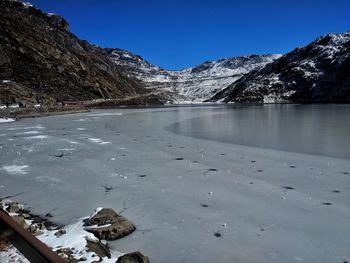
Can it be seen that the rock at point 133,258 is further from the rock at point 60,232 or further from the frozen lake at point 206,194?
the rock at point 60,232

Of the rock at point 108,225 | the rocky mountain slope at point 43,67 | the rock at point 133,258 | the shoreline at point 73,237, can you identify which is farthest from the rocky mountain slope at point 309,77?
the rock at point 133,258

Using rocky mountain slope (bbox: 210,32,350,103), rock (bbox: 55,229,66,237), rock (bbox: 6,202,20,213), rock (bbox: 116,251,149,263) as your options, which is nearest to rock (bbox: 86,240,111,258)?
rock (bbox: 116,251,149,263)

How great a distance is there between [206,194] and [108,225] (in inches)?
105

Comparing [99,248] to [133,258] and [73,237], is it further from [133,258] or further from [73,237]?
[133,258]

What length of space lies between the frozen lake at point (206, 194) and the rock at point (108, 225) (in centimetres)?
16

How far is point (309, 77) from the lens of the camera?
151500 millimetres

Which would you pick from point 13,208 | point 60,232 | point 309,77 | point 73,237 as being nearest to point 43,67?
point 13,208

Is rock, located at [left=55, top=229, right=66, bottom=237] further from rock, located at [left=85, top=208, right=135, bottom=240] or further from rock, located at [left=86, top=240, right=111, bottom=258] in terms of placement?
rock, located at [left=86, top=240, right=111, bottom=258]

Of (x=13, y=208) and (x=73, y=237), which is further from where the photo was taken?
(x=13, y=208)

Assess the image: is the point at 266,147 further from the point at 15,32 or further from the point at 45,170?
the point at 15,32

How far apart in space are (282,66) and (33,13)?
125072 millimetres

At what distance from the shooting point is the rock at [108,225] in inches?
216

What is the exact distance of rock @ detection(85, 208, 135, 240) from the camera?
5492 mm

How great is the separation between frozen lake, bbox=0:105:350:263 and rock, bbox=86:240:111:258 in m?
0.24
